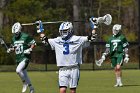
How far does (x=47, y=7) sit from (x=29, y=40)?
24.2m

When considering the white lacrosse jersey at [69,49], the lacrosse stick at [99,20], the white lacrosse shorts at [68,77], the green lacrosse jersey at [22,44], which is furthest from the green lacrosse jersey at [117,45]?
the white lacrosse shorts at [68,77]

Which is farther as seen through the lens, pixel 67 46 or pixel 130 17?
pixel 130 17

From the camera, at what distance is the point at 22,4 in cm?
3578

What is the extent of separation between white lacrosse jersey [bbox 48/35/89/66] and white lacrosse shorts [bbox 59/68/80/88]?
144 mm

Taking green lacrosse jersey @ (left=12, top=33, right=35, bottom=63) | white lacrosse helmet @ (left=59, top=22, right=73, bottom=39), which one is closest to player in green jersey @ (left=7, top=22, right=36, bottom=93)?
green lacrosse jersey @ (left=12, top=33, right=35, bottom=63)

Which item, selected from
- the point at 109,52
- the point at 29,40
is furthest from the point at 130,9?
the point at 29,40

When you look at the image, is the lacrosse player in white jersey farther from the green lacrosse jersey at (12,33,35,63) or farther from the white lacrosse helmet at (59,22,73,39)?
the green lacrosse jersey at (12,33,35,63)

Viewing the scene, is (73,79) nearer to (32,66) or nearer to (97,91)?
(97,91)

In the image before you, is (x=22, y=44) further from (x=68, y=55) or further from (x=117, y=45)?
(x=68, y=55)

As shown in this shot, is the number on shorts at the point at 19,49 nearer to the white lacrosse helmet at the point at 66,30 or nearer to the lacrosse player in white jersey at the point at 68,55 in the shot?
the lacrosse player in white jersey at the point at 68,55

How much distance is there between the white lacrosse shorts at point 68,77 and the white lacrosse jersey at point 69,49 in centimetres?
14

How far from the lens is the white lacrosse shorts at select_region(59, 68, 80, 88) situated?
36.3 feet

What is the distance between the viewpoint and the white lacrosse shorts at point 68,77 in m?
11.1

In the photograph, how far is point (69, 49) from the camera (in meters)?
11.2
